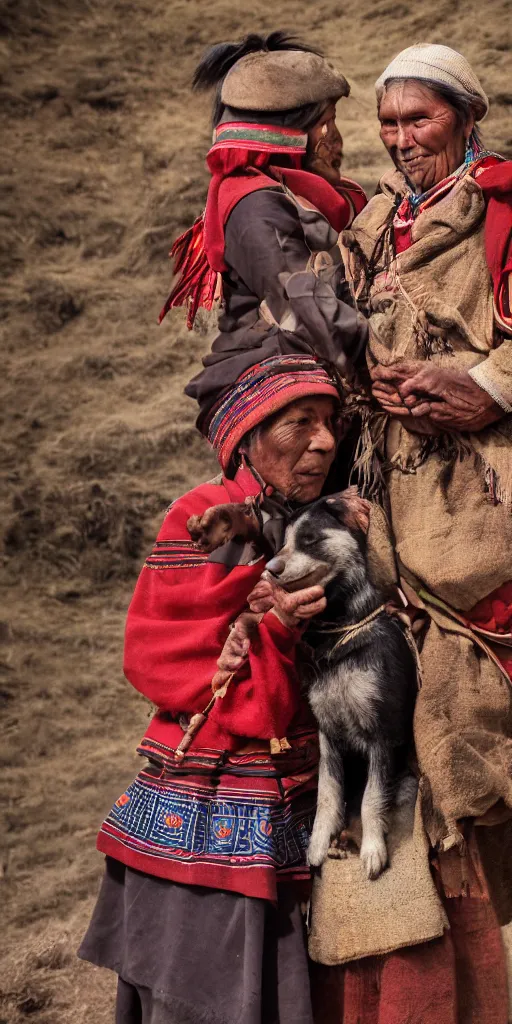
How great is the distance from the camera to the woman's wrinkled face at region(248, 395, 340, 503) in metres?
2.09

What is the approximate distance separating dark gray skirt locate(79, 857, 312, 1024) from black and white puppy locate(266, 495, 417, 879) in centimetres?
16

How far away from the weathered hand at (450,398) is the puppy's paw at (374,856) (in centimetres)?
76

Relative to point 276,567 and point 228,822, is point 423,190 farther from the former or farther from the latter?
point 228,822

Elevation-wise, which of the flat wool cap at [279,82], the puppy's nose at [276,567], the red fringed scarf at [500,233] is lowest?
the puppy's nose at [276,567]

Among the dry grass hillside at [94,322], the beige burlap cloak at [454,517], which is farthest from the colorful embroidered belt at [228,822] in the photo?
the dry grass hillside at [94,322]

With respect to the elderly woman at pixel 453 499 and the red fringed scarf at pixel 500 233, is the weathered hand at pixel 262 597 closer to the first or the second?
the elderly woman at pixel 453 499

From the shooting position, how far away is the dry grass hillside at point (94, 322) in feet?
14.8

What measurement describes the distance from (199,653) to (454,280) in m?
0.85

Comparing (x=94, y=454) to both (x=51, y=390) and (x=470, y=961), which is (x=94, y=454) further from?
(x=470, y=961)

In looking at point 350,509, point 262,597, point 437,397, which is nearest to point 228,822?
point 262,597

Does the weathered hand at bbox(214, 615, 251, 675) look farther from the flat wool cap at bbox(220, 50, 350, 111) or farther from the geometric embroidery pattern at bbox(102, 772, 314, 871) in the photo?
the flat wool cap at bbox(220, 50, 350, 111)

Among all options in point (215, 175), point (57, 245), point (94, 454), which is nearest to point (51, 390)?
point (94, 454)

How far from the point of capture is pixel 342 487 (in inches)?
87.1

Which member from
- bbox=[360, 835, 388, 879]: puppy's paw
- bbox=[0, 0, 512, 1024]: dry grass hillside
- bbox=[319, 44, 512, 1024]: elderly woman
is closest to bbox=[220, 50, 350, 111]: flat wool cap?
bbox=[319, 44, 512, 1024]: elderly woman
